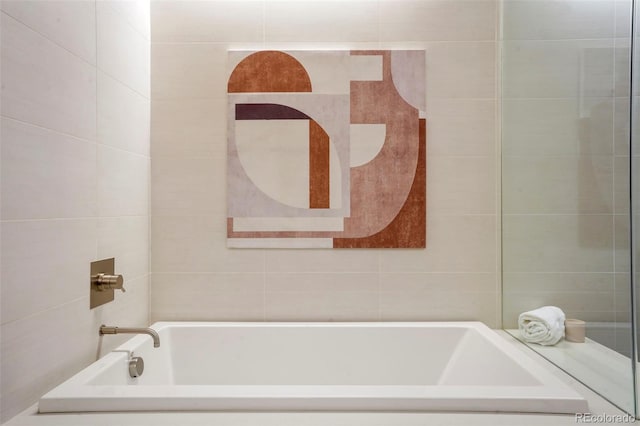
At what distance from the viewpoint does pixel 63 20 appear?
4.37 feet

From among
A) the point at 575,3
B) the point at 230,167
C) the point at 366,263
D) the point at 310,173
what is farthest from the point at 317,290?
the point at 575,3

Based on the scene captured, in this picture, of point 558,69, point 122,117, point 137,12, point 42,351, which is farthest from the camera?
point 137,12

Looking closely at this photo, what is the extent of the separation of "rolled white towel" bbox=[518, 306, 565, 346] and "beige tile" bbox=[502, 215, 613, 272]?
0.16 metres

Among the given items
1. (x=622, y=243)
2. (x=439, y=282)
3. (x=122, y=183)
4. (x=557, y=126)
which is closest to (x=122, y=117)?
(x=122, y=183)

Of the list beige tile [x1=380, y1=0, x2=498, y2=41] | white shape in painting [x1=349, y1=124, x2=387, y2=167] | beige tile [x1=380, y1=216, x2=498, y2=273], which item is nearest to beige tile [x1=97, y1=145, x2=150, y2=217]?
white shape in painting [x1=349, y1=124, x2=387, y2=167]

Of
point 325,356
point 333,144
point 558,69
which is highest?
point 558,69

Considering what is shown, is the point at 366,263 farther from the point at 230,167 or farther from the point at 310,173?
the point at 230,167

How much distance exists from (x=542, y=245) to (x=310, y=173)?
980 millimetres

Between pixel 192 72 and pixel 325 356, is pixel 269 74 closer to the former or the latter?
pixel 192 72

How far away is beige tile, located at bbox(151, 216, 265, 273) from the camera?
2002 mm

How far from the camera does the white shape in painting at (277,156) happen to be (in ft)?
6.46

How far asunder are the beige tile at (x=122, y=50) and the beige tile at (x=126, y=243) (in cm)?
55

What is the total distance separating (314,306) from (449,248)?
25.7 inches

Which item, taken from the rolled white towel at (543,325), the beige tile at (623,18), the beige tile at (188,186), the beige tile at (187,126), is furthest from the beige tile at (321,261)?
the beige tile at (623,18)
